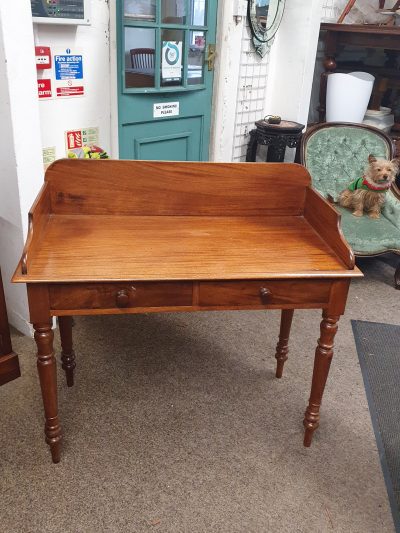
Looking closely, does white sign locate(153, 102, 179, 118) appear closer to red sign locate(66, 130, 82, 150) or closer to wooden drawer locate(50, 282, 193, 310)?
red sign locate(66, 130, 82, 150)

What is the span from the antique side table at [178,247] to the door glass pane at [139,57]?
4.28 ft

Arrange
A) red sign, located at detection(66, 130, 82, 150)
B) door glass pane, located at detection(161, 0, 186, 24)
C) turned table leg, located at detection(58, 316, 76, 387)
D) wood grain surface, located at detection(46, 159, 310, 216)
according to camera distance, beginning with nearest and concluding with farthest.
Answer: wood grain surface, located at detection(46, 159, 310, 216) < turned table leg, located at detection(58, 316, 76, 387) < red sign, located at detection(66, 130, 82, 150) < door glass pane, located at detection(161, 0, 186, 24)

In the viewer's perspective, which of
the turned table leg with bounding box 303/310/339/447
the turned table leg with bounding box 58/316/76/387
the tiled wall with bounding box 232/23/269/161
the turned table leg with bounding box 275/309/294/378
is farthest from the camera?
the tiled wall with bounding box 232/23/269/161

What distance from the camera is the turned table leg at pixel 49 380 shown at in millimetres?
1638

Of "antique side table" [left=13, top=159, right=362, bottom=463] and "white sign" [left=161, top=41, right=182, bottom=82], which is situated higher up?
"white sign" [left=161, top=41, right=182, bottom=82]

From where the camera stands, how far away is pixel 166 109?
327 cm

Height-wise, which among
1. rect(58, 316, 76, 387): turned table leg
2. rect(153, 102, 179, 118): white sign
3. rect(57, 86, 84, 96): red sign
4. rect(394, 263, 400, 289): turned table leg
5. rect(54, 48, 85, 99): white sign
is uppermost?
rect(54, 48, 85, 99): white sign

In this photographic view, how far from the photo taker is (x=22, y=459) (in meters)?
1.95

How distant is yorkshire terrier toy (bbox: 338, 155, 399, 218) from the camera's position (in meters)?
3.45

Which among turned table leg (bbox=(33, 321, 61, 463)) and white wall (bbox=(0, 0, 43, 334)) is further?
white wall (bbox=(0, 0, 43, 334))

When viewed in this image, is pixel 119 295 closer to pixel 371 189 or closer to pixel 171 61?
pixel 171 61

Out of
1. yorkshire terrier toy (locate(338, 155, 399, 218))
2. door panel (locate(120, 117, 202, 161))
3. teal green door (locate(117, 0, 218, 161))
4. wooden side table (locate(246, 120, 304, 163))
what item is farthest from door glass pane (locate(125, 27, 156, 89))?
yorkshire terrier toy (locate(338, 155, 399, 218))

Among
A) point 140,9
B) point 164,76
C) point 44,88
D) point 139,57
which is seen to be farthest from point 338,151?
point 44,88

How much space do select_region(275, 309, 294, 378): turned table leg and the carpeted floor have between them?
3.3 inches
